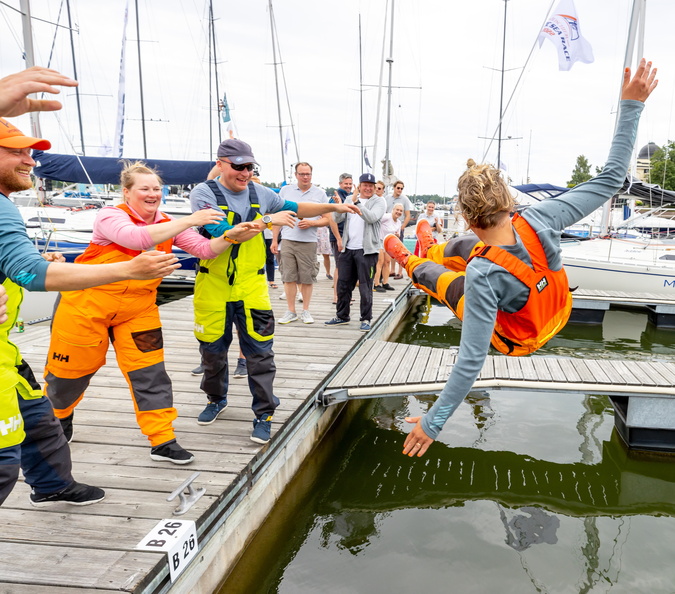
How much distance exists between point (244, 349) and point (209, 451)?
2.75ft

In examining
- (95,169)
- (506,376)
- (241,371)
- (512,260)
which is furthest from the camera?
(95,169)

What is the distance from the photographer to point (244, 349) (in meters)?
3.75

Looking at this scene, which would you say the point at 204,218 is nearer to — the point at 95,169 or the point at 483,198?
the point at 483,198

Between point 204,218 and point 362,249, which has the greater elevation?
point 204,218

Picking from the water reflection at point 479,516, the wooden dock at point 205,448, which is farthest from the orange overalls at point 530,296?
the water reflection at point 479,516

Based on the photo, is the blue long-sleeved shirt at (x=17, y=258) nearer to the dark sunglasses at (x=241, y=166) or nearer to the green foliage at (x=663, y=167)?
the dark sunglasses at (x=241, y=166)

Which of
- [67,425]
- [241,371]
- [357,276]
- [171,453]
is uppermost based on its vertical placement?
[357,276]

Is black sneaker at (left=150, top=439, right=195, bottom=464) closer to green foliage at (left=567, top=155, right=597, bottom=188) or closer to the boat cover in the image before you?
the boat cover

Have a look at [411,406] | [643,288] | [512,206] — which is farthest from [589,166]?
[512,206]

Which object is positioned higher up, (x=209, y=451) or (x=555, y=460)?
(x=209, y=451)

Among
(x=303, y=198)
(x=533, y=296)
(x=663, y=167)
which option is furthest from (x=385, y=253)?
(x=663, y=167)

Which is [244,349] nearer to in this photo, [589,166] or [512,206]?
[512,206]

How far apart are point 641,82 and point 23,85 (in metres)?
2.67

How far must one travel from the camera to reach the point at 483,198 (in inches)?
89.5
